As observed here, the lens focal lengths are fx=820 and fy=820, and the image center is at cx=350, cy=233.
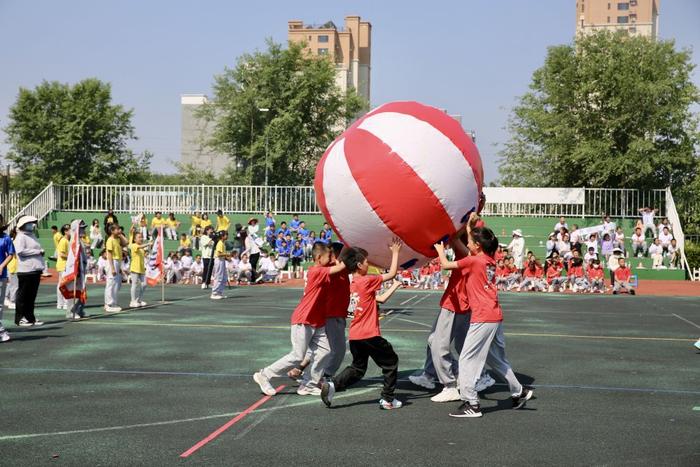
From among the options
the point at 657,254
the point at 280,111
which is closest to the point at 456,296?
the point at 657,254

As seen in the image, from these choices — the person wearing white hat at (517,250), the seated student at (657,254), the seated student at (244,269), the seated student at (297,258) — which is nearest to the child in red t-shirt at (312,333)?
the seated student at (244,269)

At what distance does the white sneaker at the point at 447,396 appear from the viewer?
8.03 m

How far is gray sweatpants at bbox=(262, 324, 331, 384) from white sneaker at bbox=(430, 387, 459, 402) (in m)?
1.18

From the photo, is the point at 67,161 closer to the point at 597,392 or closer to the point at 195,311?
the point at 195,311

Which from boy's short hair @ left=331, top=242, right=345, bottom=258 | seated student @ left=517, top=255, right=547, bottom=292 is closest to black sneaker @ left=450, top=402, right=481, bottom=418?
boy's short hair @ left=331, top=242, right=345, bottom=258

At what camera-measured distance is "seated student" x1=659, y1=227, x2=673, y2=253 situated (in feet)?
97.0

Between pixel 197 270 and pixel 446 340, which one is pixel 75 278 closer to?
pixel 446 340

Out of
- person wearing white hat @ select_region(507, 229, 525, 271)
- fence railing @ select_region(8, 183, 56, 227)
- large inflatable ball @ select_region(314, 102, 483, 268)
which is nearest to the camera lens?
large inflatable ball @ select_region(314, 102, 483, 268)

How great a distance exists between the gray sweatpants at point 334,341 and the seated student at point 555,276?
57.8 ft

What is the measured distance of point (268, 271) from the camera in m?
27.2

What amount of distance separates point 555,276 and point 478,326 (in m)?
18.5

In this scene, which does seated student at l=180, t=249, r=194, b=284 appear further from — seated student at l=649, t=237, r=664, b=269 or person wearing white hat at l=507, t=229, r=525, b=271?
seated student at l=649, t=237, r=664, b=269

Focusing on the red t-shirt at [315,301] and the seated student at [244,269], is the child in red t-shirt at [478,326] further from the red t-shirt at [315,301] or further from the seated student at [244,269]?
the seated student at [244,269]

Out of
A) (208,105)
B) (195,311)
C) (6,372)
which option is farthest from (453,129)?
(208,105)
